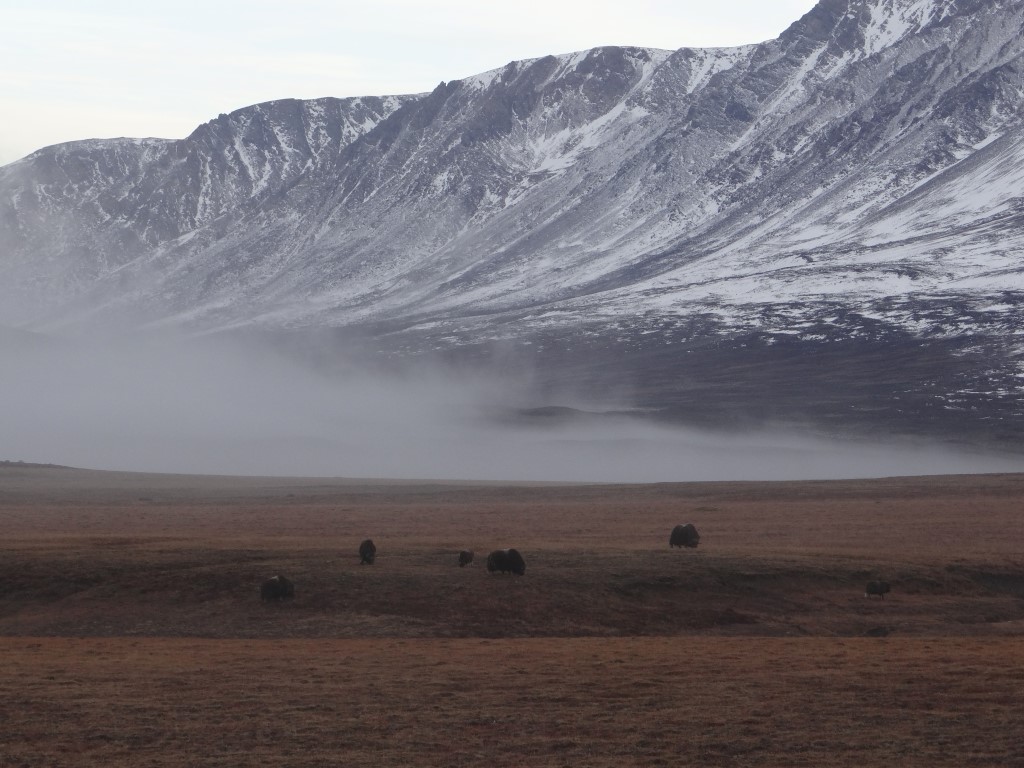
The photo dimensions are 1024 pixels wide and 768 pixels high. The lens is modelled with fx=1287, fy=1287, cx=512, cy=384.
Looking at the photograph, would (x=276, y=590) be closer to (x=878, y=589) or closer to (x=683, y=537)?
(x=683, y=537)

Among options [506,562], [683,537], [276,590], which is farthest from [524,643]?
[683,537]

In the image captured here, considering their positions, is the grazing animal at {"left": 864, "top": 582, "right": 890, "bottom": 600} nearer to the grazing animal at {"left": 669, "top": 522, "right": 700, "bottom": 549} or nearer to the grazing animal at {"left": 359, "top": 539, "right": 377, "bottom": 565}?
the grazing animal at {"left": 669, "top": 522, "right": 700, "bottom": 549}

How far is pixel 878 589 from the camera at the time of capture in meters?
34.0

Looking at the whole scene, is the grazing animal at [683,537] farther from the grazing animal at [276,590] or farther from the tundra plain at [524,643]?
the grazing animal at [276,590]

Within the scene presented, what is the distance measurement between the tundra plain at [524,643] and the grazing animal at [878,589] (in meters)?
0.33

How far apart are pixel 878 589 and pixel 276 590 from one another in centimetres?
1565

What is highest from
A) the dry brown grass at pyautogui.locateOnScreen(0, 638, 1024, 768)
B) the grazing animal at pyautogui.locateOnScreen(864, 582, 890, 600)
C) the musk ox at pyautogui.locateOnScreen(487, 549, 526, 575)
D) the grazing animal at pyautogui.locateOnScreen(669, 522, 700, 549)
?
the grazing animal at pyautogui.locateOnScreen(669, 522, 700, 549)

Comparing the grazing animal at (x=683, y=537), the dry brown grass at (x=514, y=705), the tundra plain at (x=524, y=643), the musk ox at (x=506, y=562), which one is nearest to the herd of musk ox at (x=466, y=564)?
the musk ox at (x=506, y=562)

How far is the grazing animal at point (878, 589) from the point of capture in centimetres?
3397

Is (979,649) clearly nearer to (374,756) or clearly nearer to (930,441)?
(374,756)

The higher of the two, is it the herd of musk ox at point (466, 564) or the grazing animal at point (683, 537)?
the grazing animal at point (683, 537)

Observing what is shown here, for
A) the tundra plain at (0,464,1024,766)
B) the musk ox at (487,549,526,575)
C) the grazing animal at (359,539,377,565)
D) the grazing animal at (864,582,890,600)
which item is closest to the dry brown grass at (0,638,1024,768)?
the tundra plain at (0,464,1024,766)

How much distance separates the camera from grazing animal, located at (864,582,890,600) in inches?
1337

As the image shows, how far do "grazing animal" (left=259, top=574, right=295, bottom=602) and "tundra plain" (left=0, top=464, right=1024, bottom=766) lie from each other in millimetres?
247
